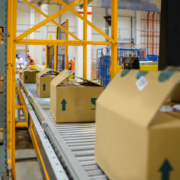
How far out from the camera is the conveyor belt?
142 centimetres

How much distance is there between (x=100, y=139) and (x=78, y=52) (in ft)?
29.5

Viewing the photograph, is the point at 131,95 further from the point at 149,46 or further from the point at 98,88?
the point at 149,46

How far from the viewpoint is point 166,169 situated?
93 cm

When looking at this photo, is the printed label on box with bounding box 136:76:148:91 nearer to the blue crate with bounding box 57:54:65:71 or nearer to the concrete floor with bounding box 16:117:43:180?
the concrete floor with bounding box 16:117:43:180

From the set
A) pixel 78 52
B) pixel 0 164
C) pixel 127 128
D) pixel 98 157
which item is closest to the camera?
pixel 127 128

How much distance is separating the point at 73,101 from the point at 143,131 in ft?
5.36

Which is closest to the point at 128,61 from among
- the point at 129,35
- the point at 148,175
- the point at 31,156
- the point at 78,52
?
the point at 148,175

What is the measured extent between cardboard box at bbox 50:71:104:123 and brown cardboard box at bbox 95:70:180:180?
1297mm

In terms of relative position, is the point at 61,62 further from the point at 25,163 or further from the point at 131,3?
the point at 25,163

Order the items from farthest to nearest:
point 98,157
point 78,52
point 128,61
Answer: point 78,52, point 128,61, point 98,157

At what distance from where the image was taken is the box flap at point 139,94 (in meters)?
0.88

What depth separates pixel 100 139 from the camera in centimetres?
134

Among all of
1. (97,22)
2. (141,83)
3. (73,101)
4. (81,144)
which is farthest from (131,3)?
(97,22)

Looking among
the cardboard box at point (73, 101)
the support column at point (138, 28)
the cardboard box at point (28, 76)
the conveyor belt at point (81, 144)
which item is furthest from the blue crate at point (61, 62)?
the support column at point (138, 28)
